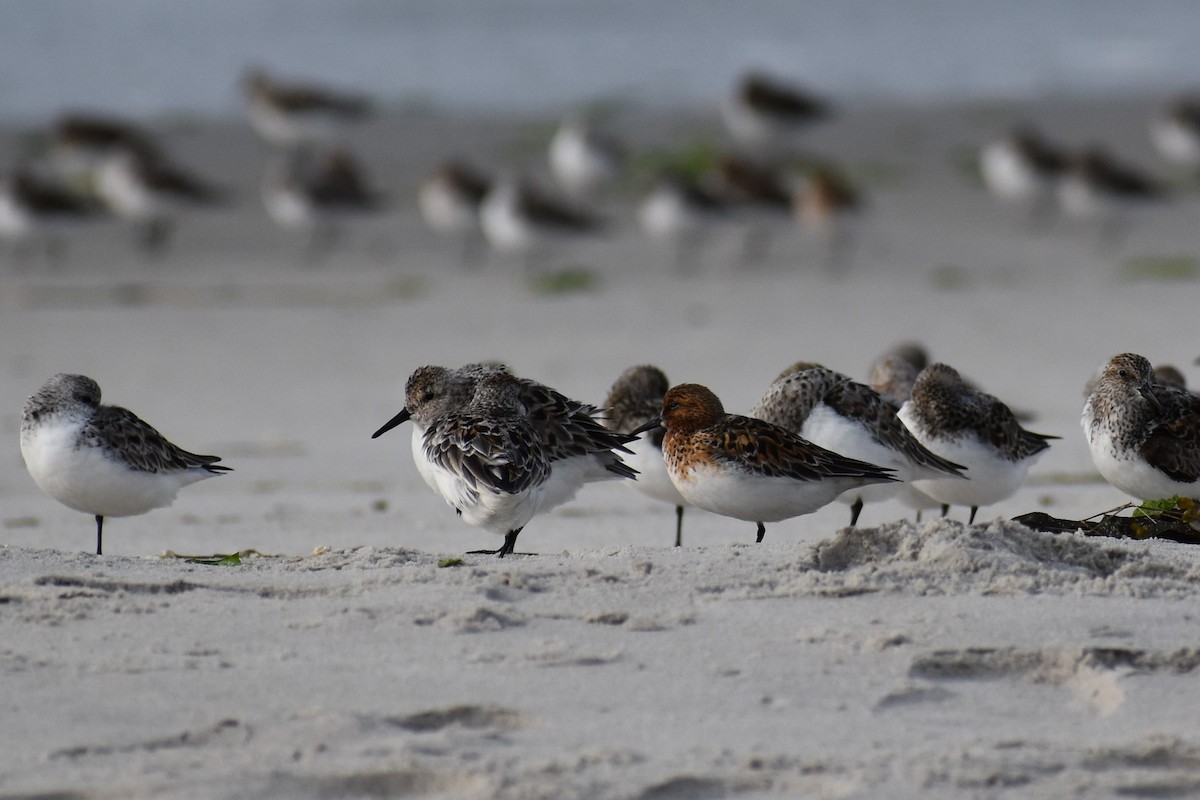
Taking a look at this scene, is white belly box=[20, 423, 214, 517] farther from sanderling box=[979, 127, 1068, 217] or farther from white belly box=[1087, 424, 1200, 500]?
sanderling box=[979, 127, 1068, 217]

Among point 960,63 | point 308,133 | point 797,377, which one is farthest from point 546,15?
point 797,377

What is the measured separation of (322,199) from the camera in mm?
16438

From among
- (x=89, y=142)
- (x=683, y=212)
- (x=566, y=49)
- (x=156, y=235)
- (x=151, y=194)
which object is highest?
(x=566, y=49)

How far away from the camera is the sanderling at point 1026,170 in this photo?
1788cm

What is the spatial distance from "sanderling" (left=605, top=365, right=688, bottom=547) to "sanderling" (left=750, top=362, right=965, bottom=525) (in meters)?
0.47

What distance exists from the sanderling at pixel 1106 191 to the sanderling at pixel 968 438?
10.9 m

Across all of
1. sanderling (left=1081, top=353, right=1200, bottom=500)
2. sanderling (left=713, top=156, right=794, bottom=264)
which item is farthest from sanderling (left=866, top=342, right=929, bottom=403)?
sanderling (left=713, top=156, right=794, bottom=264)

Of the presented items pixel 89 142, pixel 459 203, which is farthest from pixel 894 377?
pixel 89 142

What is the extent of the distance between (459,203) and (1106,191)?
6368 mm

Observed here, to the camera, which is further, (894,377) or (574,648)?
(894,377)

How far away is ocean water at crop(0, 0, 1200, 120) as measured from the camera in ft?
84.0

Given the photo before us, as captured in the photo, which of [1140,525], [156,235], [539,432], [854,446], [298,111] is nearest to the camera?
[1140,525]

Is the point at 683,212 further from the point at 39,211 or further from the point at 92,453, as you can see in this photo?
the point at 92,453

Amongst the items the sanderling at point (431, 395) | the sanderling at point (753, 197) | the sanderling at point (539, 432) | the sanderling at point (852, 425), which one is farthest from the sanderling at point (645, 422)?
the sanderling at point (753, 197)
